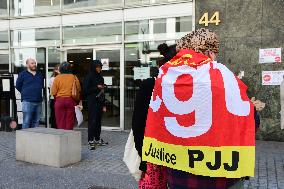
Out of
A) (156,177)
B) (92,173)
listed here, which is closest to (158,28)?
(92,173)

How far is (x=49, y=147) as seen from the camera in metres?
6.59

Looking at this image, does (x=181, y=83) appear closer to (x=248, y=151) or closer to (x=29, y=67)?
(x=248, y=151)

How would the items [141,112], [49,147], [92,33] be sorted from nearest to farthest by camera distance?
[141,112] → [49,147] → [92,33]

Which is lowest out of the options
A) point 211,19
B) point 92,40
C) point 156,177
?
point 156,177

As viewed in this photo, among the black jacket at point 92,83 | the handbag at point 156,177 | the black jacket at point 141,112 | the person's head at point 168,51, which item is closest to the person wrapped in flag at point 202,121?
the handbag at point 156,177

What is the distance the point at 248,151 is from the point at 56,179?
4278 millimetres

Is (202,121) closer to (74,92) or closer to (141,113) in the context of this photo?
(141,113)

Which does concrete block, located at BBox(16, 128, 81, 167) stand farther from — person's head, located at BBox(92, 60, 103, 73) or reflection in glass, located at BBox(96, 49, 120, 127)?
reflection in glass, located at BBox(96, 49, 120, 127)

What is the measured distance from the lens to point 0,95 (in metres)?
11.0

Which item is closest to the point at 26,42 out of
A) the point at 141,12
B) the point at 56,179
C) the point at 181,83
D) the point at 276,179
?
the point at 141,12

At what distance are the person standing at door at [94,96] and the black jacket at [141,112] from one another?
5.49 meters

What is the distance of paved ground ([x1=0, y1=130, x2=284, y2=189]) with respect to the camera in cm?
547

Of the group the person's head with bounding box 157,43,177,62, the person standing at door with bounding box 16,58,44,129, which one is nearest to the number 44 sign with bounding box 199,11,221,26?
the person standing at door with bounding box 16,58,44,129

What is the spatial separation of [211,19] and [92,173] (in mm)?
5112
